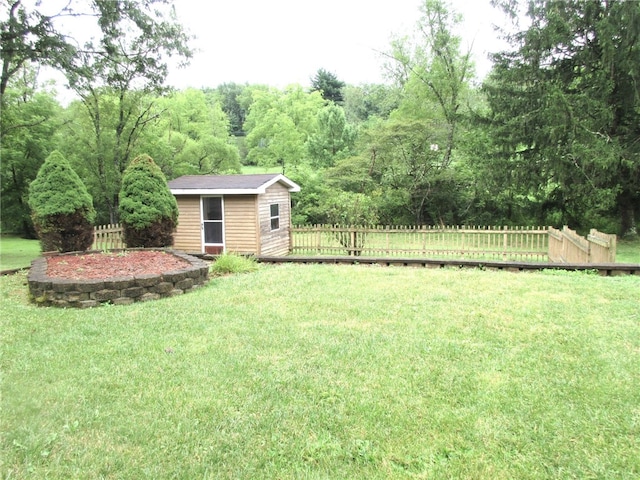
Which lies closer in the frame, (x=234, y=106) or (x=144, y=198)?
(x=144, y=198)

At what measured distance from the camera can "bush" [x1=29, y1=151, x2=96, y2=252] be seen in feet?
28.7

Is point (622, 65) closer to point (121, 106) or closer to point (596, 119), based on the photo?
point (596, 119)

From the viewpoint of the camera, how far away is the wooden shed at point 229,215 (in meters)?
12.6

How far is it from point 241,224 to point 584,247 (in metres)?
9.00

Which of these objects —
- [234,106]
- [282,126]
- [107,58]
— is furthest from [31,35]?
[234,106]

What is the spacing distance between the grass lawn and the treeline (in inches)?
379

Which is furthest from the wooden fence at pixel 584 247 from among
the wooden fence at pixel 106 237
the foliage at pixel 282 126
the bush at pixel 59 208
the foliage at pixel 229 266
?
the foliage at pixel 282 126

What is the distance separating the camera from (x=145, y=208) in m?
9.72

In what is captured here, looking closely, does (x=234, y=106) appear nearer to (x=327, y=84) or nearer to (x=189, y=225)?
(x=327, y=84)

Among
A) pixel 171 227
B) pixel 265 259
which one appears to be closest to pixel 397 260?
pixel 265 259

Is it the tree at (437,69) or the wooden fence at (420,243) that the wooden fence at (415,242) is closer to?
the wooden fence at (420,243)

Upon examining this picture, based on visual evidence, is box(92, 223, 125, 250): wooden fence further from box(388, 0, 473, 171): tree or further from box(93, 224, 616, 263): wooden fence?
box(388, 0, 473, 171): tree

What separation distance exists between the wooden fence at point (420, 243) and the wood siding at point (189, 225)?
3.52 metres

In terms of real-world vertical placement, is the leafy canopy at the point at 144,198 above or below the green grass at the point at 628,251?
above
